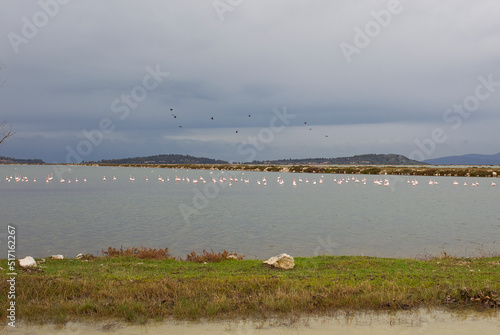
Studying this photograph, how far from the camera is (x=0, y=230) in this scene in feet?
80.3

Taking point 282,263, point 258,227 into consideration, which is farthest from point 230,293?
point 258,227

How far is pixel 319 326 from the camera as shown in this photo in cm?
894

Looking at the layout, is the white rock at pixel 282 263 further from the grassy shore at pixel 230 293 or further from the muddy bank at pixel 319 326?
the muddy bank at pixel 319 326

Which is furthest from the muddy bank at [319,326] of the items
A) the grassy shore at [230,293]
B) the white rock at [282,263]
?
the white rock at [282,263]

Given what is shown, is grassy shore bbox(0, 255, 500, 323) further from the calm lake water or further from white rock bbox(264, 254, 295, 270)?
the calm lake water

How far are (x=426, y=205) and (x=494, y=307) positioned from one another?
106 feet

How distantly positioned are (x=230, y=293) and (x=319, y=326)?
2430mm

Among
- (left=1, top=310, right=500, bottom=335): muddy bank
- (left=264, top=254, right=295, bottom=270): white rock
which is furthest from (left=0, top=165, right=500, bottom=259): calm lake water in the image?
(left=1, top=310, right=500, bottom=335): muddy bank

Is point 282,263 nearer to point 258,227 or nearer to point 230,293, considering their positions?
point 230,293

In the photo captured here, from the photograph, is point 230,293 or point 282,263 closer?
point 230,293

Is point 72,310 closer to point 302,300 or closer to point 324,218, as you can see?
point 302,300

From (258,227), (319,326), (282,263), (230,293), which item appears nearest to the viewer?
(319,326)

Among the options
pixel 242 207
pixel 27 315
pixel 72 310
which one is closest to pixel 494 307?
pixel 72 310

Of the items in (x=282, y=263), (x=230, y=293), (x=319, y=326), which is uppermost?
(x=230, y=293)
